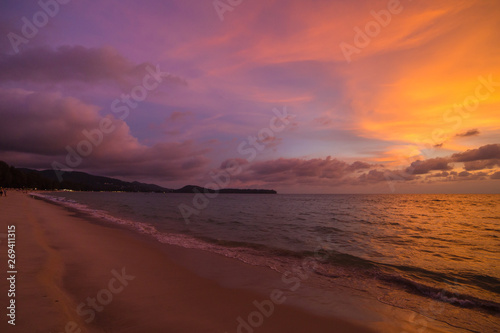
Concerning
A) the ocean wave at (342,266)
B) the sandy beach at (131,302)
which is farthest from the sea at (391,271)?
the sandy beach at (131,302)

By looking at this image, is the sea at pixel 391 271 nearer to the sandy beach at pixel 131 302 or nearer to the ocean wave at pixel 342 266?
the ocean wave at pixel 342 266

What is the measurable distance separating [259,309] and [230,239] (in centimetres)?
1216

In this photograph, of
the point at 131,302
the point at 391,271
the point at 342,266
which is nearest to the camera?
the point at 131,302

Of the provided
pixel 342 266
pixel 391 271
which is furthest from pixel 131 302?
pixel 391 271

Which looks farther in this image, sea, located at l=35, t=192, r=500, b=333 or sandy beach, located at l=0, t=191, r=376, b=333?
sea, located at l=35, t=192, r=500, b=333

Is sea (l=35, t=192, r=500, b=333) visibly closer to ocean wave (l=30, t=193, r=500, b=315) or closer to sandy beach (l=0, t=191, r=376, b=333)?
ocean wave (l=30, t=193, r=500, b=315)

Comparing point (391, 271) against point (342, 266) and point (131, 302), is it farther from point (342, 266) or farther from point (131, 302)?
point (131, 302)

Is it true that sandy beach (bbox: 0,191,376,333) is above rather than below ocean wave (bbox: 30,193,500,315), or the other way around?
above

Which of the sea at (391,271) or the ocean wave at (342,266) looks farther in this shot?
the ocean wave at (342,266)

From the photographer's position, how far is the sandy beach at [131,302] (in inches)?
214

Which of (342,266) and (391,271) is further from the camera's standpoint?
(342,266)

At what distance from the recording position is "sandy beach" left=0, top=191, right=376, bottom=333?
544 centimetres

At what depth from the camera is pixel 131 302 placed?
6793 mm

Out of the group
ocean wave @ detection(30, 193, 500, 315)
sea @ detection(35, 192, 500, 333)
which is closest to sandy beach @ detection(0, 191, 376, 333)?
sea @ detection(35, 192, 500, 333)
